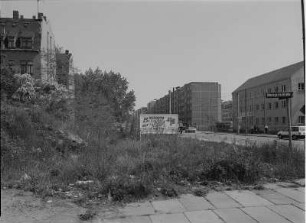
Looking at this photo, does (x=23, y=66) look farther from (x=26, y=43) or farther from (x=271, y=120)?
(x=271, y=120)

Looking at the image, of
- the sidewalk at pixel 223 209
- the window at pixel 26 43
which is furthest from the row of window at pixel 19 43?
the sidewalk at pixel 223 209

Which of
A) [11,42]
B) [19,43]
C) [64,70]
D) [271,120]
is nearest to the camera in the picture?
[64,70]

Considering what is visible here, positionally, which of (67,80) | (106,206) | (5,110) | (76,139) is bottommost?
(106,206)

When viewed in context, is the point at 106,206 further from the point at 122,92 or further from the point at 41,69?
the point at 122,92

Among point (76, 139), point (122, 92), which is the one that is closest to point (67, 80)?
point (76, 139)

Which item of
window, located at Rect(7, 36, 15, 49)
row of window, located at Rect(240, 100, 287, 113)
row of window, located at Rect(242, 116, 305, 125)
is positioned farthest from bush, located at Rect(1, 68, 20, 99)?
row of window, located at Rect(242, 116, 305, 125)

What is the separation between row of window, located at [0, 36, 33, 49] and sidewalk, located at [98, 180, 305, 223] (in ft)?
138

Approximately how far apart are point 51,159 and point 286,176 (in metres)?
Answer: 6.68

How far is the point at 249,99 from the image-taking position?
7812cm

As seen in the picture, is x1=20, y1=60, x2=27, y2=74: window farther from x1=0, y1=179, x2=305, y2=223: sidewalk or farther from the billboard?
x1=0, y1=179, x2=305, y2=223: sidewalk

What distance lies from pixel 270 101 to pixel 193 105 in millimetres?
19915

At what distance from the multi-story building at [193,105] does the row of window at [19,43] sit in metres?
34.4

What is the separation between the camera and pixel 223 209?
215 inches

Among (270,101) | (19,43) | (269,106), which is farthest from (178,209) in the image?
(269,106)
